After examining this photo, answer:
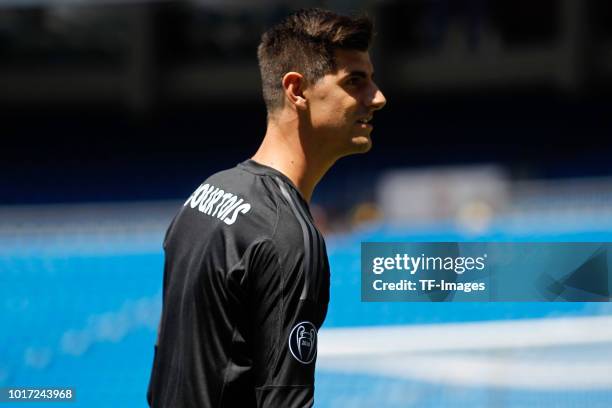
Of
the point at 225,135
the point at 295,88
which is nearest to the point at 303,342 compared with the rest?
the point at 295,88

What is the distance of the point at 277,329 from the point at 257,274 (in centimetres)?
10

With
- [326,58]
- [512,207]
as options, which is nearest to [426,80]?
[512,207]

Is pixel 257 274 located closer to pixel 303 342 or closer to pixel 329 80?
pixel 303 342

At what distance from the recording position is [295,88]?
1824mm

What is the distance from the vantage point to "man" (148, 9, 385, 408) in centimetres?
156

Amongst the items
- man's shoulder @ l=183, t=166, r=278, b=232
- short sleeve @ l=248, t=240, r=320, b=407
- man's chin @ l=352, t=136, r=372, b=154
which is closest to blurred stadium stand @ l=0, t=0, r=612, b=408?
man's chin @ l=352, t=136, r=372, b=154

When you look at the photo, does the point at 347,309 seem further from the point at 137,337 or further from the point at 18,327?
the point at 18,327

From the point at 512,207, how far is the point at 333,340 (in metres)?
5.13

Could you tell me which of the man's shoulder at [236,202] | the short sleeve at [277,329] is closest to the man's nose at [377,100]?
the man's shoulder at [236,202]

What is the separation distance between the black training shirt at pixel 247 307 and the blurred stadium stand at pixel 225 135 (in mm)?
2311

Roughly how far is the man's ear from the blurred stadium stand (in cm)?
219

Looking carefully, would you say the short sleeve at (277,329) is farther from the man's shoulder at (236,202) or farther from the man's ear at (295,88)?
the man's ear at (295,88)

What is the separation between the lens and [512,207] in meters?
8.56

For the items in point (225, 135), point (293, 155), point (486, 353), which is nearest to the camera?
point (293, 155)
